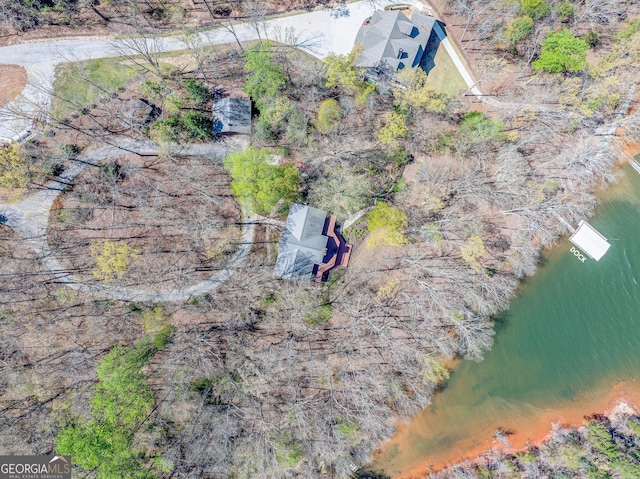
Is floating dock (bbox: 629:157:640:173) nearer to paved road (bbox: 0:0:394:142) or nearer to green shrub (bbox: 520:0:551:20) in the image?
green shrub (bbox: 520:0:551:20)

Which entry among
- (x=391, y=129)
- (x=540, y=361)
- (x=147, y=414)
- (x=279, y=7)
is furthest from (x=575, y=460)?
(x=279, y=7)

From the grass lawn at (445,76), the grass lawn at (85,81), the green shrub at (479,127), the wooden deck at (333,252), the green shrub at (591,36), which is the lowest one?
the wooden deck at (333,252)

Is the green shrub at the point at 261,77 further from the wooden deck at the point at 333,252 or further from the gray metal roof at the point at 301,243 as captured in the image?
the wooden deck at the point at 333,252

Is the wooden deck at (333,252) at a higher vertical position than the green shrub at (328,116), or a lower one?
lower

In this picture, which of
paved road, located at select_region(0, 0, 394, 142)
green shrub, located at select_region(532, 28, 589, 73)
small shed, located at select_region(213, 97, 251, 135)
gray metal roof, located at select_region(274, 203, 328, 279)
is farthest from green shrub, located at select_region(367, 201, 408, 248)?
green shrub, located at select_region(532, 28, 589, 73)

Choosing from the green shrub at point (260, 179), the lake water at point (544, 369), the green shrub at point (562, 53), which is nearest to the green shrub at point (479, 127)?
the green shrub at point (562, 53)

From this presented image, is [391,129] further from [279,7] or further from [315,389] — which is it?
[315,389]
